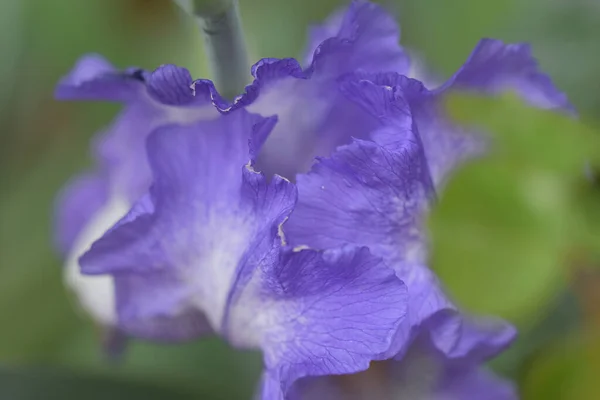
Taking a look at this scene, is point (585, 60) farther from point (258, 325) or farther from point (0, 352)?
point (0, 352)

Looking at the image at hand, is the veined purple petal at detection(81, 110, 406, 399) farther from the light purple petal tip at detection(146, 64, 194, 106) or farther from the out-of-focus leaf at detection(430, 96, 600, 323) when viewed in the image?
the out-of-focus leaf at detection(430, 96, 600, 323)

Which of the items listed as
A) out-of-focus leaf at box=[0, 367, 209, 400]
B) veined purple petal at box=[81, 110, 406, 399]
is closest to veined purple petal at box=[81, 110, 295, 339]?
veined purple petal at box=[81, 110, 406, 399]

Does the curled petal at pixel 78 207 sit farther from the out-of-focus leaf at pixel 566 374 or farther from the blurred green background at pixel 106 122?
the out-of-focus leaf at pixel 566 374

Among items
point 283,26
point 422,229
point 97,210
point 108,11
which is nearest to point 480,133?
point 422,229

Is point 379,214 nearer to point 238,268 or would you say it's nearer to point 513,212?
point 238,268

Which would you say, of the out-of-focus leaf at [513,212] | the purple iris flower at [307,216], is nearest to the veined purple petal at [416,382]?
the purple iris flower at [307,216]

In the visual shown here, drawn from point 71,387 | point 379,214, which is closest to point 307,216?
point 379,214

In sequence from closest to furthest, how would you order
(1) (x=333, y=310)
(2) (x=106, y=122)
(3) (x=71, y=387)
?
(1) (x=333, y=310) < (3) (x=71, y=387) < (2) (x=106, y=122)
